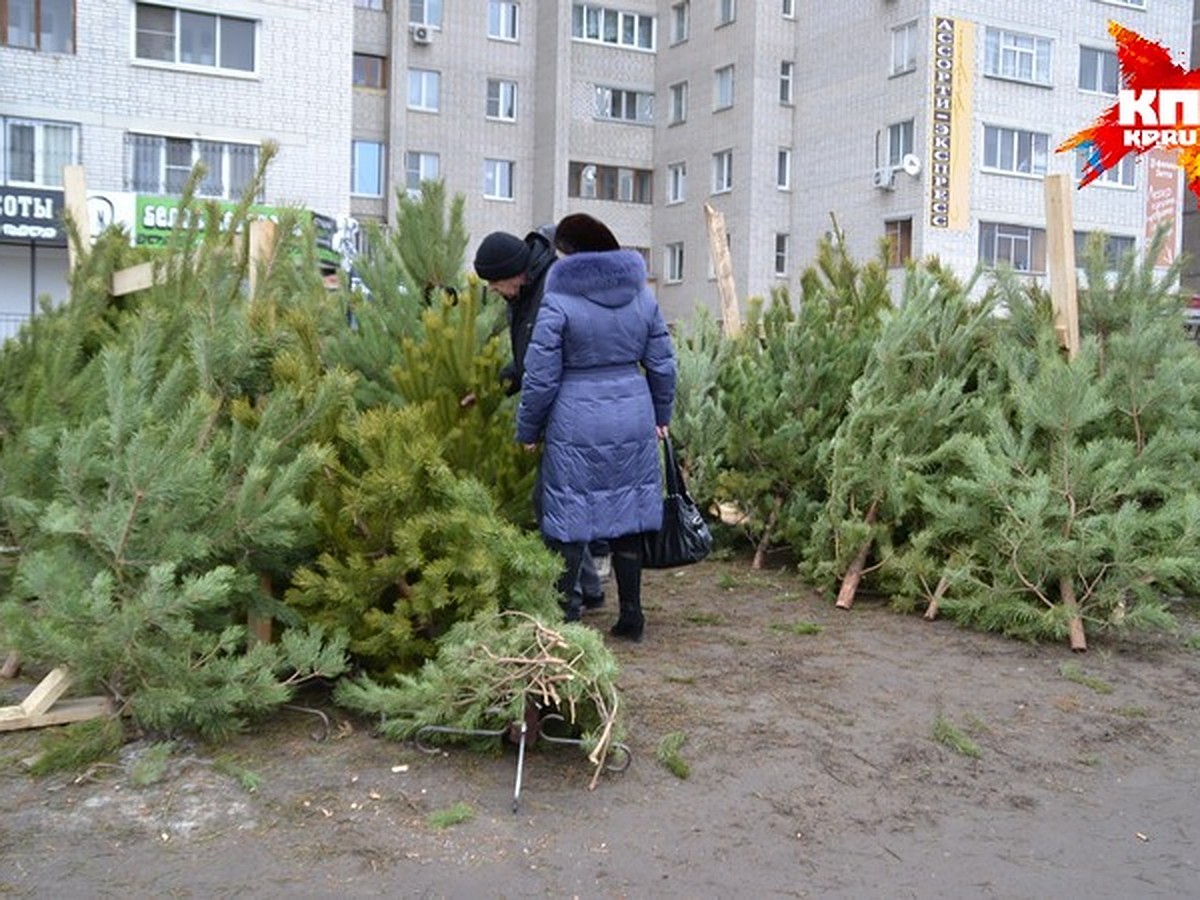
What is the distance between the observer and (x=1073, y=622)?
18.7ft

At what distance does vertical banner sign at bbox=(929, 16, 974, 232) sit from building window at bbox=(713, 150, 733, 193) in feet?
25.0

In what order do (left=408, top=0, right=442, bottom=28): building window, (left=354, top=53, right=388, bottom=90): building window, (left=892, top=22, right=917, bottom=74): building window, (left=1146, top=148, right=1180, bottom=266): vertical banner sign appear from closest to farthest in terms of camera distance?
(left=892, top=22, right=917, bottom=74): building window < (left=1146, top=148, right=1180, bottom=266): vertical banner sign < (left=354, top=53, right=388, bottom=90): building window < (left=408, top=0, right=442, bottom=28): building window

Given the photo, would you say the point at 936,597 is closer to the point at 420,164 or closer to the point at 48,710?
the point at 48,710

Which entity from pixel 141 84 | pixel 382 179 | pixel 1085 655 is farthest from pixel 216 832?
pixel 382 179

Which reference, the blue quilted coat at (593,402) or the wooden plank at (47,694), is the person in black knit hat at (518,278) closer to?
the blue quilted coat at (593,402)

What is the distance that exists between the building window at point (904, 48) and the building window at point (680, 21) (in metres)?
8.71

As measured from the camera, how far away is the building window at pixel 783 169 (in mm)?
37344

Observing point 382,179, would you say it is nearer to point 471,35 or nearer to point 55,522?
point 471,35

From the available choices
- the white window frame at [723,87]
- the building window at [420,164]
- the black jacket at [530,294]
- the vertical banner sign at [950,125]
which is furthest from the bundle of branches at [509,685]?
the white window frame at [723,87]

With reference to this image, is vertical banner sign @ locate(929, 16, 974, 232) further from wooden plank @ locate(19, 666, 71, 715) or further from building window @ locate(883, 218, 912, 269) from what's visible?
wooden plank @ locate(19, 666, 71, 715)

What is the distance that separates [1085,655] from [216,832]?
396 cm

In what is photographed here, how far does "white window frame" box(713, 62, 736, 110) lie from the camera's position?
125 feet

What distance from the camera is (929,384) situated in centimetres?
668

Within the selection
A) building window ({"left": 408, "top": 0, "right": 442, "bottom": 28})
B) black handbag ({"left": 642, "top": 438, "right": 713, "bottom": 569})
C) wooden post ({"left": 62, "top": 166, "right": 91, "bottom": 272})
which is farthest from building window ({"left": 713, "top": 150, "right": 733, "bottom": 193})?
black handbag ({"left": 642, "top": 438, "right": 713, "bottom": 569})
